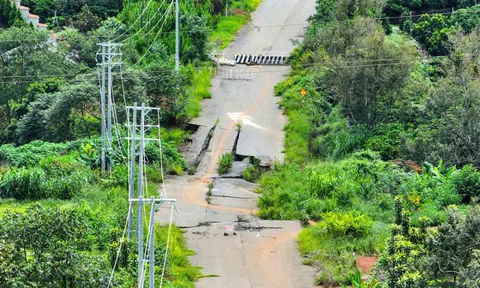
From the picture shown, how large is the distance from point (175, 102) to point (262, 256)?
1430 cm

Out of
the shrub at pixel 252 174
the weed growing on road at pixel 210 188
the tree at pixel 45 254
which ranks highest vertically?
the tree at pixel 45 254

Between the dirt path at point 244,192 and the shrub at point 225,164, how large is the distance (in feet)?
1.04

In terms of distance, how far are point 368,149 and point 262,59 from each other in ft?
49.8

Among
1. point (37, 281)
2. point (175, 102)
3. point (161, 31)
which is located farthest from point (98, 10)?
point (37, 281)

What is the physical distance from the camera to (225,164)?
39.7 meters

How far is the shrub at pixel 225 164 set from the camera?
39.5 metres

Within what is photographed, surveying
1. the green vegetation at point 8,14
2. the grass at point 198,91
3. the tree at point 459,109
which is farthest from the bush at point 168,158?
the green vegetation at point 8,14

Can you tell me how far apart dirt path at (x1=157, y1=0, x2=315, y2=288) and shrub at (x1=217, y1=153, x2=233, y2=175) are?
1.04 feet

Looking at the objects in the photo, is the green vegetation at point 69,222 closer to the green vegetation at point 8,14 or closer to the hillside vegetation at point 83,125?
the hillside vegetation at point 83,125

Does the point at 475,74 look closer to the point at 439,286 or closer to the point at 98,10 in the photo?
the point at 439,286

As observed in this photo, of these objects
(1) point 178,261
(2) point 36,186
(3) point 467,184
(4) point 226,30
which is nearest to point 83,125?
(2) point 36,186

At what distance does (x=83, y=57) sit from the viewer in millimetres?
48281

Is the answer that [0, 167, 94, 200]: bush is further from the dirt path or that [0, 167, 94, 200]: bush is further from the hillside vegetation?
the dirt path

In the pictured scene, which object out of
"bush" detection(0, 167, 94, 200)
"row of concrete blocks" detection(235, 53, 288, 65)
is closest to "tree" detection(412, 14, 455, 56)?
"row of concrete blocks" detection(235, 53, 288, 65)
